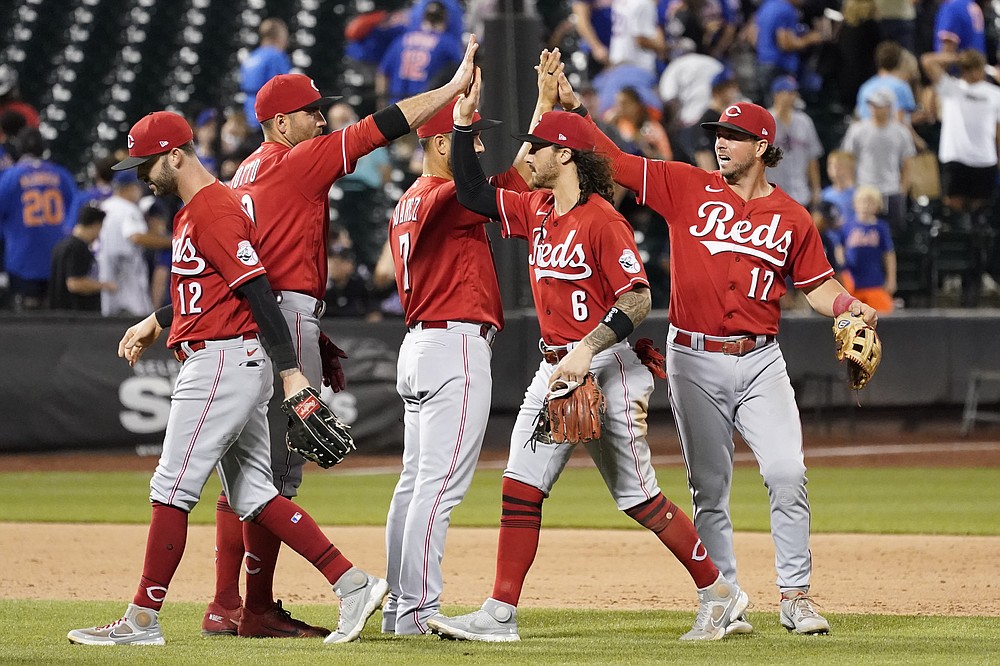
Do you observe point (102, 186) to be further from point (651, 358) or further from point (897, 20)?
point (651, 358)

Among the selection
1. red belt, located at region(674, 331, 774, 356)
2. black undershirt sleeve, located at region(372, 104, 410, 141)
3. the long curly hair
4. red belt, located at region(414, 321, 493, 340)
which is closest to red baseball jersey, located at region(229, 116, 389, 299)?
black undershirt sleeve, located at region(372, 104, 410, 141)

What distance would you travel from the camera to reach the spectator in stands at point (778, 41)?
1652cm

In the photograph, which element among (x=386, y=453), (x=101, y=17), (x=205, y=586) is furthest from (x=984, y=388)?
(x=101, y=17)

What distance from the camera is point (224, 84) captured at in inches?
526

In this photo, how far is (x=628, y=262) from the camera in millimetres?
5145

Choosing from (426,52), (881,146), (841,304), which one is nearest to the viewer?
(841,304)

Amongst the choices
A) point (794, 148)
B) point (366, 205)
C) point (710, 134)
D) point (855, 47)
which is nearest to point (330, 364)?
point (710, 134)

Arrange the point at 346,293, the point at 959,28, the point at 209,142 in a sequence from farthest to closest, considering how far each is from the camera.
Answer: the point at 959,28 < the point at 209,142 < the point at 346,293

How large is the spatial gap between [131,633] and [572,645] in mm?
1511

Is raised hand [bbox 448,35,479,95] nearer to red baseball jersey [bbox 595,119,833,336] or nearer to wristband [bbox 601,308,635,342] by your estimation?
red baseball jersey [bbox 595,119,833,336]

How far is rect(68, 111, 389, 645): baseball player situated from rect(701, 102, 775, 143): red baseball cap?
1.83 m

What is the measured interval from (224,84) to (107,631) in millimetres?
8990

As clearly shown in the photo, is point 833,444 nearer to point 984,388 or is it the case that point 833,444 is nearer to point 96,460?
point 984,388

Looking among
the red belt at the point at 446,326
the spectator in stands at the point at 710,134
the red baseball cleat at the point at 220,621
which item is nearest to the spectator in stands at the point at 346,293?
the spectator in stands at the point at 710,134
